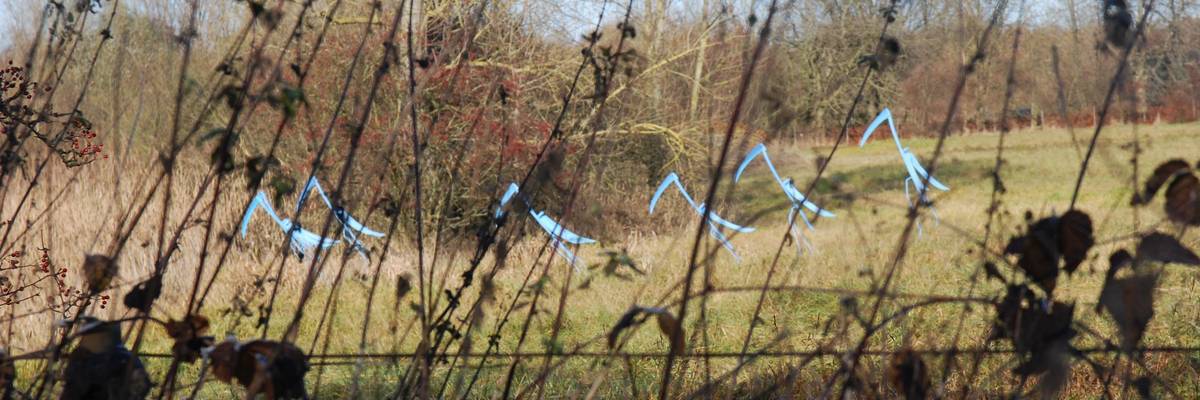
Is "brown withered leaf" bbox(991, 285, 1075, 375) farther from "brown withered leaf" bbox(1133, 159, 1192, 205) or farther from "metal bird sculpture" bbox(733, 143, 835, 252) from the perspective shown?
"metal bird sculpture" bbox(733, 143, 835, 252)

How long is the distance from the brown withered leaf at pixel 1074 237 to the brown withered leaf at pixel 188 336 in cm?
130

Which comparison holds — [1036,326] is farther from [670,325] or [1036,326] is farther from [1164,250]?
Result: [670,325]

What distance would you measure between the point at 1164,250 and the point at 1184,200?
10cm

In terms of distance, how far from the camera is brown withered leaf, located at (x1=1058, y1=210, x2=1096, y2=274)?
5.65 feet

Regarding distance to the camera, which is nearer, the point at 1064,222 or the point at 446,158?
the point at 1064,222

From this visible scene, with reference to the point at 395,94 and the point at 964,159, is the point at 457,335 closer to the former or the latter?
the point at 395,94

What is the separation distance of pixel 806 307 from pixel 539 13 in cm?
583

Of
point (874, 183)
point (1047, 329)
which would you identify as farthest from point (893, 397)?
point (874, 183)

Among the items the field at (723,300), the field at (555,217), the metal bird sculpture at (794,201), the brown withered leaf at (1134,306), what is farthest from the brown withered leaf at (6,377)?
the brown withered leaf at (1134,306)

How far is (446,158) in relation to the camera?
12266 mm

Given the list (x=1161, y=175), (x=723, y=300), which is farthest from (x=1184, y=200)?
(x=723, y=300)

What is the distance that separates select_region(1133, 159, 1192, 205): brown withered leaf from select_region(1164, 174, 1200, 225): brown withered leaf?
0.7 inches

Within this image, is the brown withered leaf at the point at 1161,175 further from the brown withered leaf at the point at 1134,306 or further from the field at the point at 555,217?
the brown withered leaf at the point at 1134,306

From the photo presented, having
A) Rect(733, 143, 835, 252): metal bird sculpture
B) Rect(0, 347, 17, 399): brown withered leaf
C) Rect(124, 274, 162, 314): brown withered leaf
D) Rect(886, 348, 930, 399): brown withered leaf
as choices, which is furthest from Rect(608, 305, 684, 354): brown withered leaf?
Rect(0, 347, 17, 399): brown withered leaf
